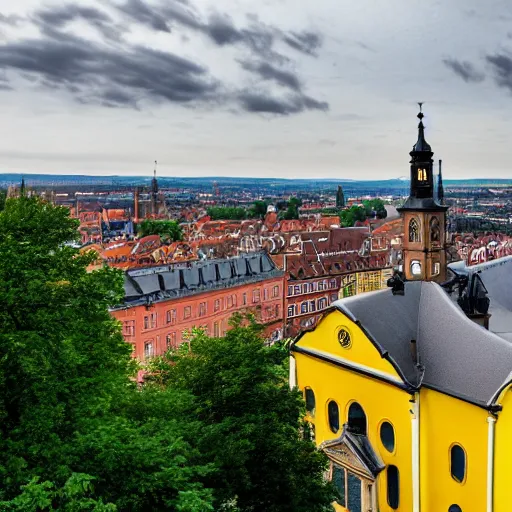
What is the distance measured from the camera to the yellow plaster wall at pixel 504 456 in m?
19.0

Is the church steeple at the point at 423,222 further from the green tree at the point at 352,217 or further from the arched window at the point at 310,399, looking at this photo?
the green tree at the point at 352,217

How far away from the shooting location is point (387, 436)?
2303 cm

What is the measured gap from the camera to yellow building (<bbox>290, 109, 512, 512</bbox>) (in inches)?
786

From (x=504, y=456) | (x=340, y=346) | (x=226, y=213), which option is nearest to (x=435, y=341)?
(x=340, y=346)

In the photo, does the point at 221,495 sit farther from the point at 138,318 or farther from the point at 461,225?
the point at 461,225

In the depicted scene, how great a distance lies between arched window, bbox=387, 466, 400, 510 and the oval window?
775 millimetres

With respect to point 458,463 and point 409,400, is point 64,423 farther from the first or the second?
point 458,463

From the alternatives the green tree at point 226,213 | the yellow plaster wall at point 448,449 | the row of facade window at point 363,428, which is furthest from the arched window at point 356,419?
the green tree at point 226,213

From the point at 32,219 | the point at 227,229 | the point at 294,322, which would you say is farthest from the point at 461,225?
the point at 32,219

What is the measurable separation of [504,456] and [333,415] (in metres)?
7.87

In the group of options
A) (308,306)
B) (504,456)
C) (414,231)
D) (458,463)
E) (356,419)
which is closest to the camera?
(504,456)

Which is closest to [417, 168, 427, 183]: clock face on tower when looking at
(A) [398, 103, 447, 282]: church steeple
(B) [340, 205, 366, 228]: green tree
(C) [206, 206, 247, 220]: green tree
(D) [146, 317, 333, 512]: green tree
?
(A) [398, 103, 447, 282]: church steeple

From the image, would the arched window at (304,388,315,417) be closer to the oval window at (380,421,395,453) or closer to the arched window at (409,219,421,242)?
the oval window at (380,421,395,453)

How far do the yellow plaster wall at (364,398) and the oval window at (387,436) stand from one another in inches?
6.0
